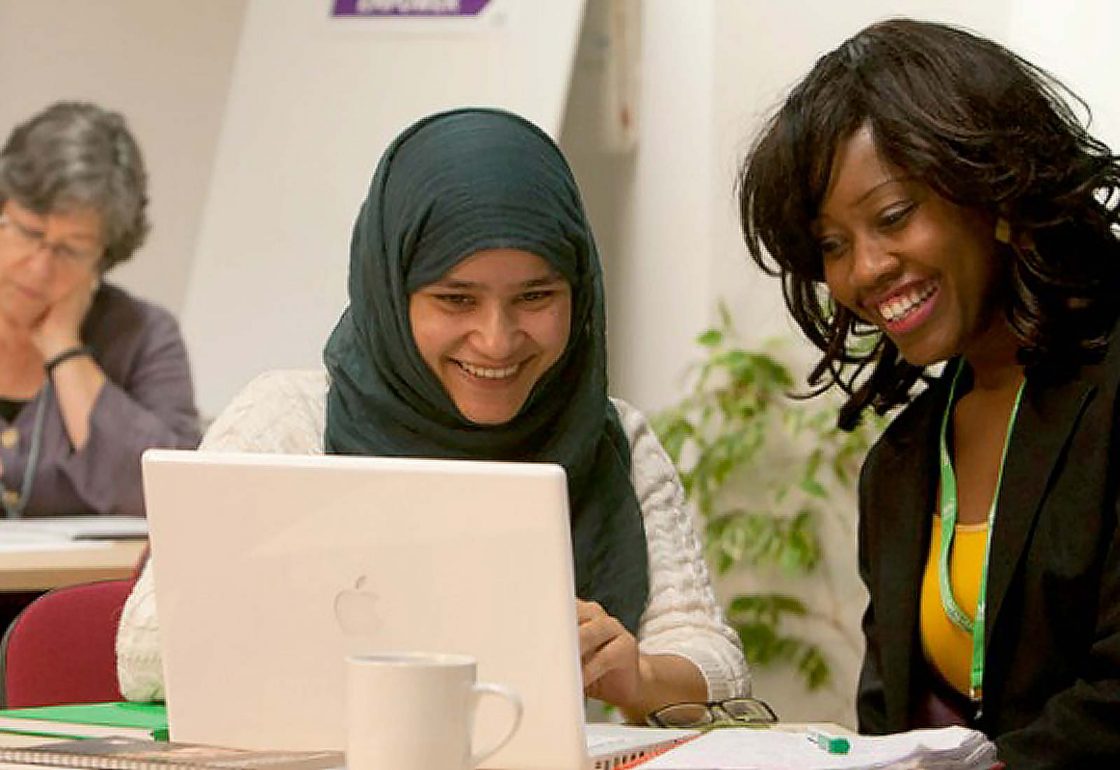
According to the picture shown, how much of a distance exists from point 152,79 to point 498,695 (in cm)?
277

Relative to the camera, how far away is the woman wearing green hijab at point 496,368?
2.13 metres

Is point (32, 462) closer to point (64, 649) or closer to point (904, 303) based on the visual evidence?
point (64, 649)

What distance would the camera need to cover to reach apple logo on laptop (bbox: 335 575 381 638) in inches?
56.3

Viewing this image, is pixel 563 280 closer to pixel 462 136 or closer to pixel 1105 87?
pixel 462 136

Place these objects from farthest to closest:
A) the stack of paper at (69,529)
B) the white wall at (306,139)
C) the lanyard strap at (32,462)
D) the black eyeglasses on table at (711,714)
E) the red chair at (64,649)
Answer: the lanyard strap at (32,462), the white wall at (306,139), the stack of paper at (69,529), the red chair at (64,649), the black eyeglasses on table at (711,714)

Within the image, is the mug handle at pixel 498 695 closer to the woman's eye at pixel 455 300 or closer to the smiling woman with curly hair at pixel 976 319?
the smiling woman with curly hair at pixel 976 319

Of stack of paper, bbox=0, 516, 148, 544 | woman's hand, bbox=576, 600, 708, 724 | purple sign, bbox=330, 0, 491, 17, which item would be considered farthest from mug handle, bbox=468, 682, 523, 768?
purple sign, bbox=330, 0, 491, 17

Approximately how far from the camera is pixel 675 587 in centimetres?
219

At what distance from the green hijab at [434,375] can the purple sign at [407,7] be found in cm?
141

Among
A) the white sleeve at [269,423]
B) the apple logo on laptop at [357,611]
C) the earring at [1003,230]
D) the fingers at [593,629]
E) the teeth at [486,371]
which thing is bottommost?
the fingers at [593,629]

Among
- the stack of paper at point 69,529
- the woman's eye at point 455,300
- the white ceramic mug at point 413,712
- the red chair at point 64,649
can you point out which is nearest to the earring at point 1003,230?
the woman's eye at point 455,300

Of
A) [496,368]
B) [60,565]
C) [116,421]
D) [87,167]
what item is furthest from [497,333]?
[87,167]

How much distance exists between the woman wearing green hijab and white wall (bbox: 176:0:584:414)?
1326 millimetres

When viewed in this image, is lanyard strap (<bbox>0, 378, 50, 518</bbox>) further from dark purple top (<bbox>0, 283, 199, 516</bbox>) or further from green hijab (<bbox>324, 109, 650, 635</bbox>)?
green hijab (<bbox>324, 109, 650, 635</bbox>)
